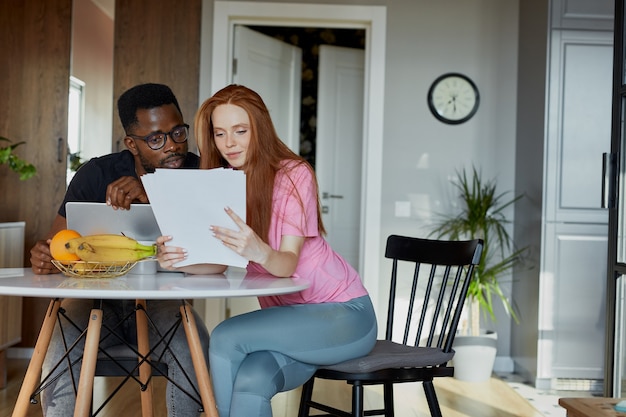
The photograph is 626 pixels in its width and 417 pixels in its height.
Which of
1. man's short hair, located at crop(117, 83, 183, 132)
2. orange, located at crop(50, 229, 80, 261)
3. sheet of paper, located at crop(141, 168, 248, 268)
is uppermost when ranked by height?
man's short hair, located at crop(117, 83, 183, 132)

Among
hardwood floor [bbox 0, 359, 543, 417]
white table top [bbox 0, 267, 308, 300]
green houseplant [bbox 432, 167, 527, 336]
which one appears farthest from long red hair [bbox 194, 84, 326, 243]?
green houseplant [bbox 432, 167, 527, 336]

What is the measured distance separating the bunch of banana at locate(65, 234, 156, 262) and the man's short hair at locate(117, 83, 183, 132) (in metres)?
0.83

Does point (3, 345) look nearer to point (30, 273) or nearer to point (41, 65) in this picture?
point (41, 65)

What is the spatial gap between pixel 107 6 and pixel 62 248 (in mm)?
3166

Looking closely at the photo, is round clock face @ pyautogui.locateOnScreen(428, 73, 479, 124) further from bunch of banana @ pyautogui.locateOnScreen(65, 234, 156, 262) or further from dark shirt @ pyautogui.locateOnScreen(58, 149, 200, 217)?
bunch of banana @ pyautogui.locateOnScreen(65, 234, 156, 262)

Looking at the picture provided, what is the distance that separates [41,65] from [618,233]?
135 inches

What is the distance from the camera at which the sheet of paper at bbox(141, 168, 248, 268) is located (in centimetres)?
194

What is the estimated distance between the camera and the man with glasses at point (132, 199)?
2.39 metres

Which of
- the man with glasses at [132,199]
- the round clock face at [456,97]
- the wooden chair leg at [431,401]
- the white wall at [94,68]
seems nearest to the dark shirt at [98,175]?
the man with glasses at [132,199]

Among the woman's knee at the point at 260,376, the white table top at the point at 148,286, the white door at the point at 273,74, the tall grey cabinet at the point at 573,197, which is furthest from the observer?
the white door at the point at 273,74

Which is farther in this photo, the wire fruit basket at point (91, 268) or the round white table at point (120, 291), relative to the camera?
the wire fruit basket at point (91, 268)

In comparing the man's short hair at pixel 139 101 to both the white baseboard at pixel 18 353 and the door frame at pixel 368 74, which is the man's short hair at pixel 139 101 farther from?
the white baseboard at pixel 18 353

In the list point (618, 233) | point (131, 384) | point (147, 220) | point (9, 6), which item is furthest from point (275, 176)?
point (9, 6)

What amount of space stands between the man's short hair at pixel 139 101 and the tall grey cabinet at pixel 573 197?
93.7 inches
